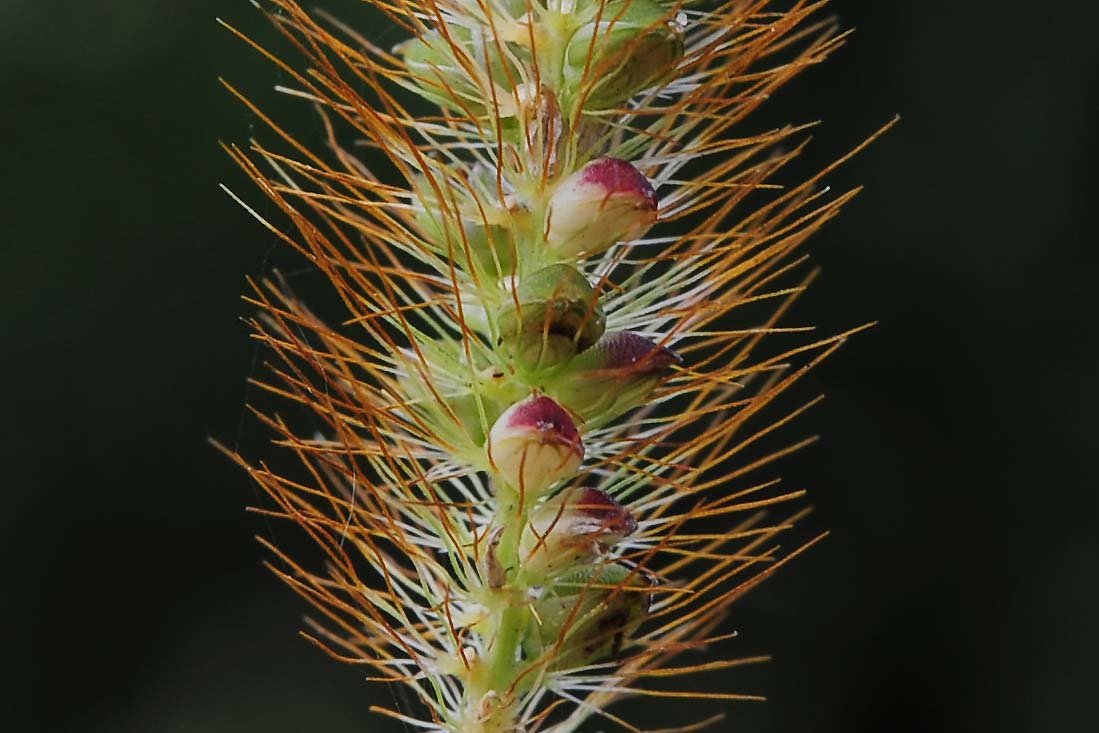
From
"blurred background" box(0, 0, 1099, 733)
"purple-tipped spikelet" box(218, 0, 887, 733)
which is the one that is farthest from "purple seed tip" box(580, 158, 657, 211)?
"blurred background" box(0, 0, 1099, 733)

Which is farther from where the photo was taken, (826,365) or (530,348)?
(826,365)

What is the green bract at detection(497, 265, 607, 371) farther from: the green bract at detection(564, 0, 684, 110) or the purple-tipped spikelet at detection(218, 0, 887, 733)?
the green bract at detection(564, 0, 684, 110)

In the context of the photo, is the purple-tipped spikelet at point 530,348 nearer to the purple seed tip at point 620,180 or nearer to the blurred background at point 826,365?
the purple seed tip at point 620,180

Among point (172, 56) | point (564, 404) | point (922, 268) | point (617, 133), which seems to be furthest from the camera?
point (922, 268)

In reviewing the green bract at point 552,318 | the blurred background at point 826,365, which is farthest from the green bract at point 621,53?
the blurred background at point 826,365

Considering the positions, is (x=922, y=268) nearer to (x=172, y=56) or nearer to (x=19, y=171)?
(x=172, y=56)

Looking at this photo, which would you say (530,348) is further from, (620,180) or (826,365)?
(826,365)

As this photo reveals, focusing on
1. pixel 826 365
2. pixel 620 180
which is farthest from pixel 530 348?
pixel 826 365

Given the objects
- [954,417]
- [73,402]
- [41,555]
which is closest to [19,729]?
[41,555]
